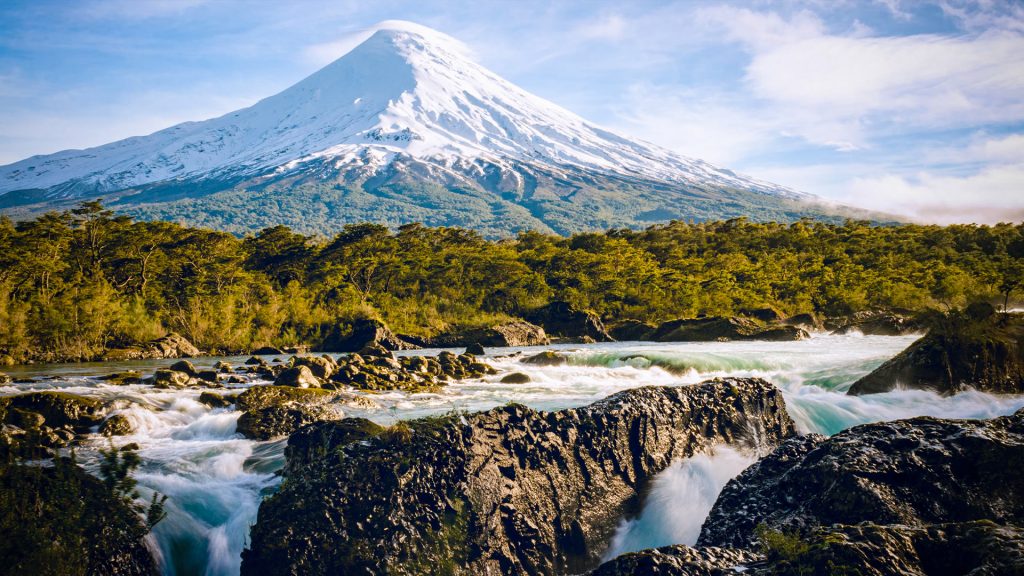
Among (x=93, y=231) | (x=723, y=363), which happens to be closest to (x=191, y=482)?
(x=723, y=363)

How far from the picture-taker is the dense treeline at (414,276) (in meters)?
29.9

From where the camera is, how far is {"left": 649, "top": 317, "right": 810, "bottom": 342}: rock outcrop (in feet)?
Answer: 105

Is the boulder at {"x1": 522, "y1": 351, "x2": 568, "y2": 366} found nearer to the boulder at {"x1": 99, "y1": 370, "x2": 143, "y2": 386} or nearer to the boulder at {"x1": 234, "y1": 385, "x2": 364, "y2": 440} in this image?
the boulder at {"x1": 234, "y1": 385, "x2": 364, "y2": 440}

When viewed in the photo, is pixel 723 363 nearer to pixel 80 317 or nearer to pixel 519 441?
pixel 519 441

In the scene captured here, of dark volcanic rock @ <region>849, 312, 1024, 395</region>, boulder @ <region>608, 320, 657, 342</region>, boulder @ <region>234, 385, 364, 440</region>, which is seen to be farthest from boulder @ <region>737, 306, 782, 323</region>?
boulder @ <region>234, 385, 364, 440</region>

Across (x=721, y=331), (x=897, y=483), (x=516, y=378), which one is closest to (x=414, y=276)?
(x=721, y=331)

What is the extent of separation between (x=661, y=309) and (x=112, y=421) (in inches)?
1427

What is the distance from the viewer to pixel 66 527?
18.1 feet

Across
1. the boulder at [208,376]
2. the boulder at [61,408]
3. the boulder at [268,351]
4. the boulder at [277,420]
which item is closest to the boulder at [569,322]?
the boulder at [268,351]

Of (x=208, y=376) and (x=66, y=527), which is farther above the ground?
(x=66, y=527)

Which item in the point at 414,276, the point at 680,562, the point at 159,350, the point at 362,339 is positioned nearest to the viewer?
the point at 680,562

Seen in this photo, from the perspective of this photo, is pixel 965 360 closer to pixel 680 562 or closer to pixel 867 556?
pixel 867 556

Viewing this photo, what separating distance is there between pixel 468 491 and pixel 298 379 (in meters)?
11.0

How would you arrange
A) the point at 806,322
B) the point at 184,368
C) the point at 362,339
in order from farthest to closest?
the point at 806,322 → the point at 362,339 → the point at 184,368
